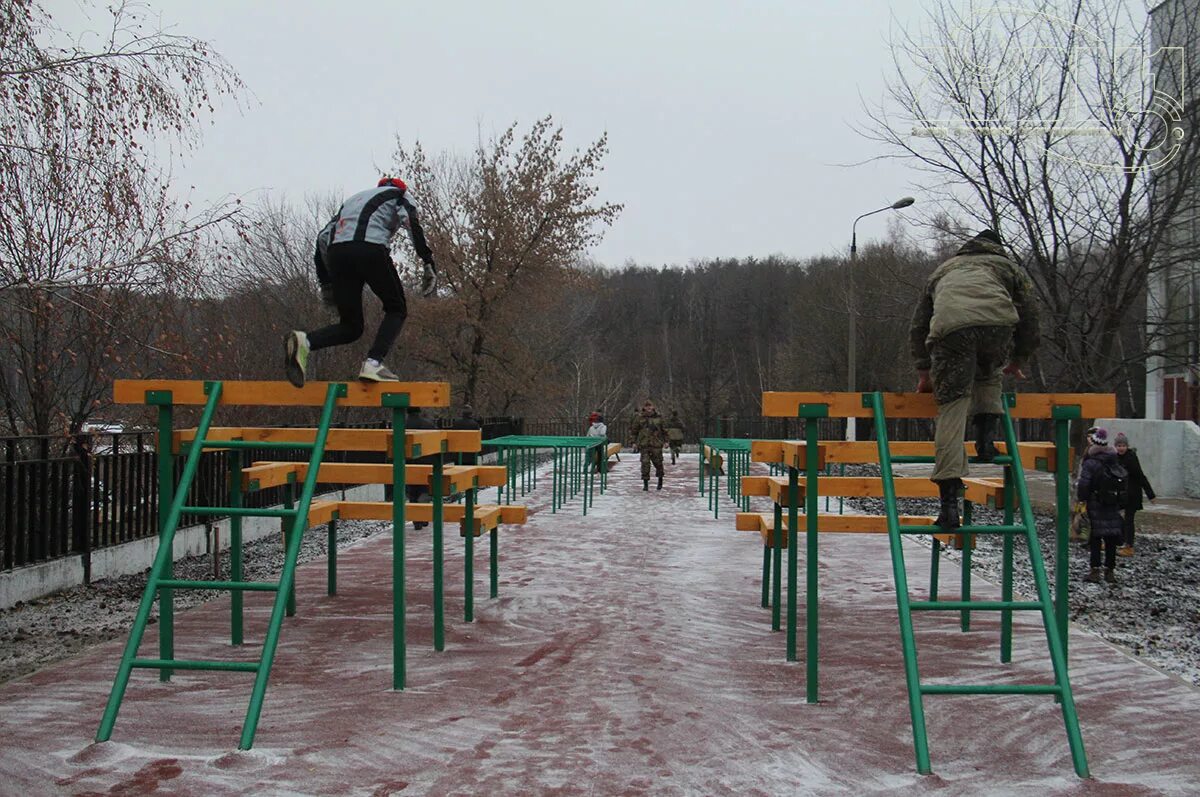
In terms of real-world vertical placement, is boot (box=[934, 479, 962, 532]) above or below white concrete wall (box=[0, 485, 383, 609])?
above

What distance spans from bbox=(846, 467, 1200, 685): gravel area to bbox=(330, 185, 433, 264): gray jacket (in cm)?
546

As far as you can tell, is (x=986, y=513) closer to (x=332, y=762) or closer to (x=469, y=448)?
(x=469, y=448)

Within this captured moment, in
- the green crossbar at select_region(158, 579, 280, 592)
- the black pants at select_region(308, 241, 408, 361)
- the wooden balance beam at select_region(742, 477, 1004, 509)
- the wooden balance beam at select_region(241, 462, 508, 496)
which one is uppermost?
the black pants at select_region(308, 241, 408, 361)

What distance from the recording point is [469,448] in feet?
22.4

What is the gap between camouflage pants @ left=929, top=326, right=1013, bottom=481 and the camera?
5.26 meters

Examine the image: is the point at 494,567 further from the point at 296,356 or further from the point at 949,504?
the point at 949,504

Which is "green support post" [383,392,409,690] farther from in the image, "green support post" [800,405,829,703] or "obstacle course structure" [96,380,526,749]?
"green support post" [800,405,829,703]

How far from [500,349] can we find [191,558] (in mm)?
19480

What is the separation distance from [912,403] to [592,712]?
244 cm

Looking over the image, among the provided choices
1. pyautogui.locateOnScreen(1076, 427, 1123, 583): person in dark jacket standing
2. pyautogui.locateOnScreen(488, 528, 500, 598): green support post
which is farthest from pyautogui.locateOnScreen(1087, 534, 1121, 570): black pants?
pyautogui.locateOnScreen(488, 528, 500, 598): green support post

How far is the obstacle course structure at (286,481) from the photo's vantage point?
4.79 metres

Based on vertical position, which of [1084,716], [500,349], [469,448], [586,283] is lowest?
[1084,716]

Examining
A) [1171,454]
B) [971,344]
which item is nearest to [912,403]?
[971,344]

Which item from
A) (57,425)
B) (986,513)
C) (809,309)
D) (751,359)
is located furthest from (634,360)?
(57,425)
